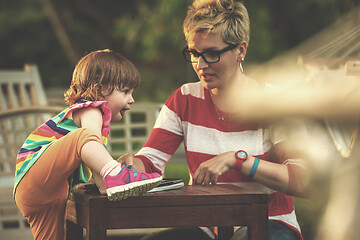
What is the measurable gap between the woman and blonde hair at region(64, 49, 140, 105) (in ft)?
0.97

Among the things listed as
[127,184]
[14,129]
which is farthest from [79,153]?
[14,129]

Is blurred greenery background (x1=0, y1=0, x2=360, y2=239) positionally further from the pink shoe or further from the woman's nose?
the woman's nose

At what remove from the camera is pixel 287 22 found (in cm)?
926

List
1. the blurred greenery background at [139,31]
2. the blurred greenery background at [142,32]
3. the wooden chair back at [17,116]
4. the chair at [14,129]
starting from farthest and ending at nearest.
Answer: the blurred greenery background at [139,31] < the blurred greenery background at [142,32] < the wooden chair back at [17,116] < the chair at [14,129]

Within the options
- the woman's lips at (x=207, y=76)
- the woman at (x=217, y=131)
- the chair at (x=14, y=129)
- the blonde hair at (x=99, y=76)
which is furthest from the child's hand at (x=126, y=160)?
the chair at (x=14, y=129)

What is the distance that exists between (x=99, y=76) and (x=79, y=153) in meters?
0.44

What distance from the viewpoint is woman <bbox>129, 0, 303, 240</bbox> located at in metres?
1.99

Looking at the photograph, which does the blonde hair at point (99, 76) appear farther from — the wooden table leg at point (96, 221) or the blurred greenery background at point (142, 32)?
the blurred greenery background at point (142, 32)

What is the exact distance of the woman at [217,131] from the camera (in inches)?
78.3

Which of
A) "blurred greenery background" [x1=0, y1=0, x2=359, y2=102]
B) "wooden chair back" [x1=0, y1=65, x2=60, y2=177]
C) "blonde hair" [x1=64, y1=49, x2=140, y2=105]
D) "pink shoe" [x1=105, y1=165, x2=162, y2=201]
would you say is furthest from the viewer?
"blurred greenery background" [x1=0, y1=0, x2=359, y2=102]

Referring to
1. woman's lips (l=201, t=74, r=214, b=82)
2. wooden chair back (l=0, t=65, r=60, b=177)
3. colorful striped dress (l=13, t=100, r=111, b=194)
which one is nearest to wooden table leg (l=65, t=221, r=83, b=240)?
colorful striped dress (l=13, t=100, r=111, b=194)

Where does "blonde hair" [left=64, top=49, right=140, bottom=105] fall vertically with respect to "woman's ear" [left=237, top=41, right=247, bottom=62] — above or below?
below

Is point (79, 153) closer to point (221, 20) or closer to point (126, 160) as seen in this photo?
point (126, 160)

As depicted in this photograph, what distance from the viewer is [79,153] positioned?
5.61 feet
